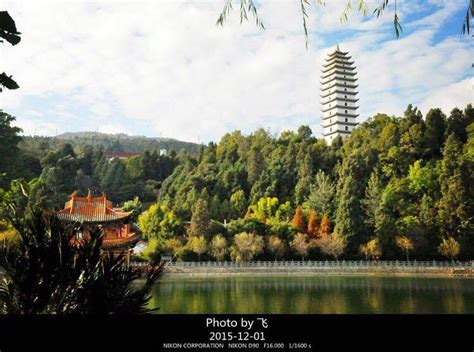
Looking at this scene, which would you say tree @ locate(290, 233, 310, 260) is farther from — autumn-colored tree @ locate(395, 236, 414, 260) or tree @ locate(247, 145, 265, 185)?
tree @ locate(247, 145, 265, 185)

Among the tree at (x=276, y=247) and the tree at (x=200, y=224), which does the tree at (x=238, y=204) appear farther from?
the tree at (x=276, y=247)

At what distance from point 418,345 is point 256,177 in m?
34.3

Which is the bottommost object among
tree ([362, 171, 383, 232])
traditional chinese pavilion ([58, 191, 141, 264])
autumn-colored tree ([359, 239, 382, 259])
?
autumn-colored tree ([359, 239, 382, 259])

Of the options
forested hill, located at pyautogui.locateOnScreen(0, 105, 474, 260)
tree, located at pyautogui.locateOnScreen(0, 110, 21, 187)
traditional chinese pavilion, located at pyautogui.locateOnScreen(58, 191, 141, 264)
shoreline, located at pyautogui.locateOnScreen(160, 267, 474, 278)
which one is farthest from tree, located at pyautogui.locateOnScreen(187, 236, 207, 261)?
tree, located at pyautogui.locateOnScreen(0, 110, 21, 187)

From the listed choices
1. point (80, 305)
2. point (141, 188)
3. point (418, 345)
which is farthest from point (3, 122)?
point (141, 188)

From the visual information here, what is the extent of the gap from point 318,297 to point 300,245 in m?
11.8

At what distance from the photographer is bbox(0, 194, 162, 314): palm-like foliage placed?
2.50 metres

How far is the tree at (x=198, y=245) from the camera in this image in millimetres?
25984

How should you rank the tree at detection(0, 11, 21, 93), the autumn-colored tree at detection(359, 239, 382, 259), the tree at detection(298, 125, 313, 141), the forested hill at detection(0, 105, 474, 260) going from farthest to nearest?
the tree at detection(298, 125, 313, 141) → the autumn-colored tree at detection(359, 239, 382, 259) → the forested hill at detection(0, 105, 474, 260) → the tree at detection(0, 11, 21, 93)

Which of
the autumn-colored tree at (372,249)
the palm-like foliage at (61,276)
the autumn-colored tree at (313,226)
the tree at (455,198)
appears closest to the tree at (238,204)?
the autumn-colored tree at (313,226)

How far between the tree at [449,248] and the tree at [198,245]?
12382mm

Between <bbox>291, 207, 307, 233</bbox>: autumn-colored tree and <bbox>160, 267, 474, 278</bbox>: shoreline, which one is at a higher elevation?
<bbox>291, 207, 307, 233</bbox>: autumn-colored tree

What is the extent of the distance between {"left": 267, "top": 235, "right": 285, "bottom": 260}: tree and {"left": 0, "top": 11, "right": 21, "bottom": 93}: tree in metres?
24.8

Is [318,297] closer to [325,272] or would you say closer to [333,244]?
[325,272]
